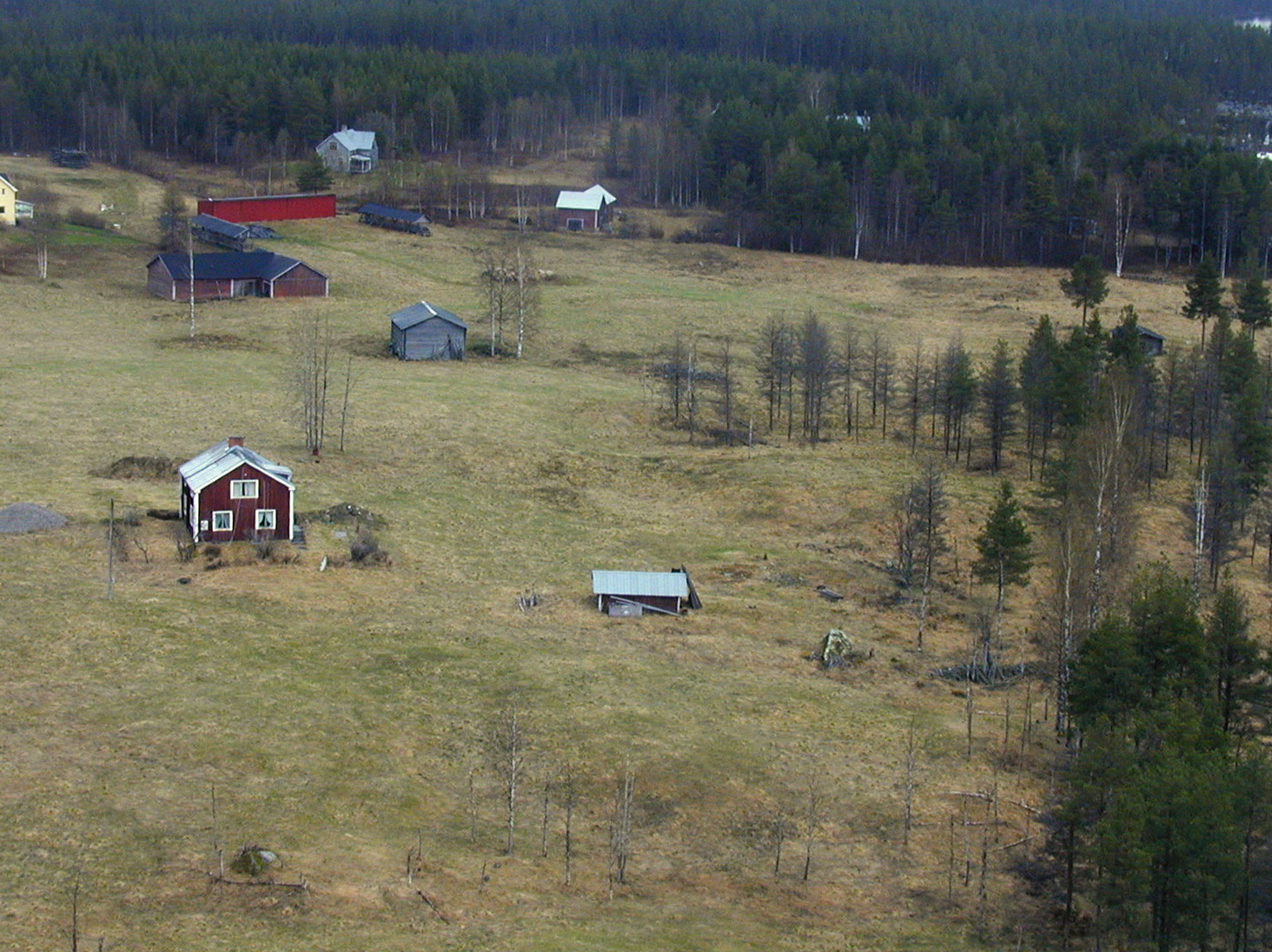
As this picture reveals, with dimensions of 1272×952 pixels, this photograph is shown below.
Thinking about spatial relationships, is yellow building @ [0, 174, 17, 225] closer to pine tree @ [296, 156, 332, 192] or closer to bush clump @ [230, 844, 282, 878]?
pine tree @ [296, 156, 332, 192]

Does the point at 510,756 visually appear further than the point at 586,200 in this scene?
No

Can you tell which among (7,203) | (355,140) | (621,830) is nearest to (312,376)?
(621,830)

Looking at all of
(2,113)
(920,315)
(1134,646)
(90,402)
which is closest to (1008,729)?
(1134,646)

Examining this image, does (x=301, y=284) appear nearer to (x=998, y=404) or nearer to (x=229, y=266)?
(x=229, y=266)

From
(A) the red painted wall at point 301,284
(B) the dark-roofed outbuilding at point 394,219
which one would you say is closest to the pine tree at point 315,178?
(B) the dark-roofed outbuilding at point 394,219

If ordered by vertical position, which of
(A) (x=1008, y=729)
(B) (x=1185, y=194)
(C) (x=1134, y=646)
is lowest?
(A) (x=1008, y=729)

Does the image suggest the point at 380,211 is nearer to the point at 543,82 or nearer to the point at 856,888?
the point at 543,82
